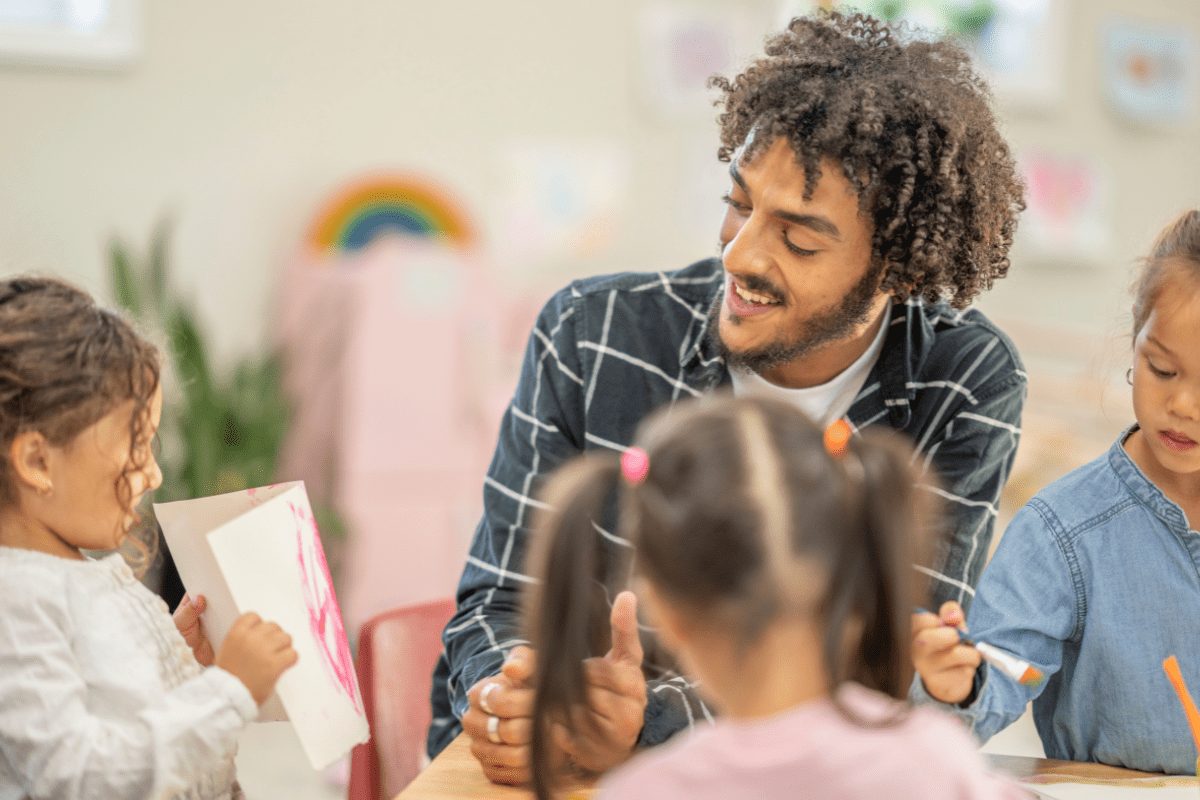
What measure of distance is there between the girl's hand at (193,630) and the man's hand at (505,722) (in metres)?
0.23

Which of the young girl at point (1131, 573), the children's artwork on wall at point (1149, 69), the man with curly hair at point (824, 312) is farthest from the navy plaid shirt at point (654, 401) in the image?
the children's artwork on wall at point (1149, 69)

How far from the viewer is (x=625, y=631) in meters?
0.84

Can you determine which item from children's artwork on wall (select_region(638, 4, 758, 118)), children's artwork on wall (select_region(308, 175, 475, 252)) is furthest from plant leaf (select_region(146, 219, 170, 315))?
children's artwork on wall (select_region(638, 4, 758, 118))

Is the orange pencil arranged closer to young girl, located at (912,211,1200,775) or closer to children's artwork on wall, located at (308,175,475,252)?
young girl, located at (912,211,1200,775)

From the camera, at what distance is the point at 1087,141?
3139 millimetres

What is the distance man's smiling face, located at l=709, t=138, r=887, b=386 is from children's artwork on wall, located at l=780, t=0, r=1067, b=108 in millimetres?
2029

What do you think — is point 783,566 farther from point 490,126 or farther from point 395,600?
point 490,126

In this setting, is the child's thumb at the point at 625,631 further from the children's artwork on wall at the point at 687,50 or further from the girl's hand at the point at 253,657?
the children's artwork on wall at the point at 687,50

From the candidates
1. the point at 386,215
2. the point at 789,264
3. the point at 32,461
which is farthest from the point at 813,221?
the point at 386,215

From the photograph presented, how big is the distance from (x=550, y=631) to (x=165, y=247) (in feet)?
7.48

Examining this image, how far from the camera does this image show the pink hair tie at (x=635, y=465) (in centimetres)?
63

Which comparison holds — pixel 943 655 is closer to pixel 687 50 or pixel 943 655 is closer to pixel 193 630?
pixel 193 630

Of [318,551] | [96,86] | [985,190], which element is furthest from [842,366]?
[96,86]

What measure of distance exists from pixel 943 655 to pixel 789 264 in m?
0.51
